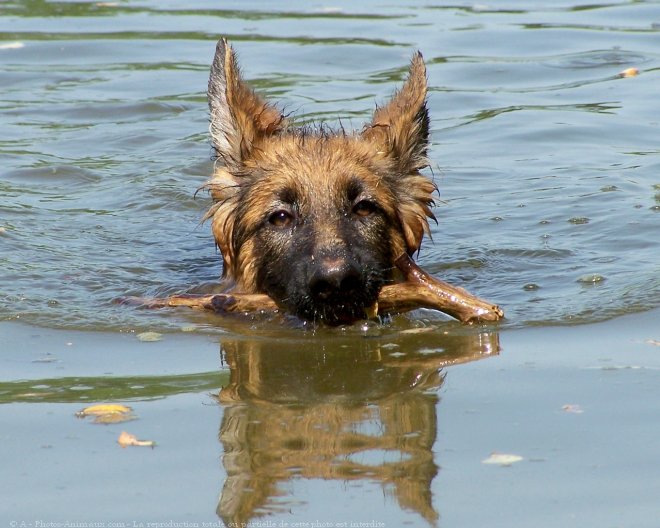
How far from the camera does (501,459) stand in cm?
539

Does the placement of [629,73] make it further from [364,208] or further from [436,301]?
[436,301]

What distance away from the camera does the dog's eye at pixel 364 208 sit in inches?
315

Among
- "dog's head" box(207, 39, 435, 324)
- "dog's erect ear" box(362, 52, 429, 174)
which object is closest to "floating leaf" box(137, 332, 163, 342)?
"dog's head" box(207, 39, 435, 324)

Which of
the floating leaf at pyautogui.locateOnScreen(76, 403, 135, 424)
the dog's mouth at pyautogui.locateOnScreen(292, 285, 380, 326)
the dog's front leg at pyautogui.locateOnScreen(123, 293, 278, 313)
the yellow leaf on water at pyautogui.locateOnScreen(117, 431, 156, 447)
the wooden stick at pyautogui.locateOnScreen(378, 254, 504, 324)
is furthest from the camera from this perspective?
the dog's front leg at pyautogui.locateOnScreen(123, 293, 278, 313)

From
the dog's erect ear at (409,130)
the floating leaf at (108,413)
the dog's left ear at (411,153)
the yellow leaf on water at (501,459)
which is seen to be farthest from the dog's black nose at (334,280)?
the yellow leaf on water at (501,459)

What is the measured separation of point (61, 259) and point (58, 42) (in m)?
7.53

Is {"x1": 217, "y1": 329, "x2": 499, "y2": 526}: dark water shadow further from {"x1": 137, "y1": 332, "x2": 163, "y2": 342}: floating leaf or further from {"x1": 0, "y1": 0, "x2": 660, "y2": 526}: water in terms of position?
{"x1": 137, "y1": 332, "x2": 163, "y2": 342}: floating leaf

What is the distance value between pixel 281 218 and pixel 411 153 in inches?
44.6

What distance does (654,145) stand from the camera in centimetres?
1252

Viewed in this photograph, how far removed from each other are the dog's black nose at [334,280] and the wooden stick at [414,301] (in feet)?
1.02

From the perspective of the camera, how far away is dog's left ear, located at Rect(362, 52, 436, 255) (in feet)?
27.9

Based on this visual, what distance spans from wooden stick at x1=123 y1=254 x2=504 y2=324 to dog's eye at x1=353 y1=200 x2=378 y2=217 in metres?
0.38

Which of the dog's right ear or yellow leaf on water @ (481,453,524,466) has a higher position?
the dog's right ear

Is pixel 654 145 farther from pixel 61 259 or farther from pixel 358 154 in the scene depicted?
pixel 61 259
